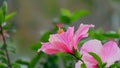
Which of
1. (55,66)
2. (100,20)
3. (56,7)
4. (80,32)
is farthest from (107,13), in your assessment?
(80,32)

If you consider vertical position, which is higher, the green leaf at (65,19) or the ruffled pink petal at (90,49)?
the green leaf at (65,19)

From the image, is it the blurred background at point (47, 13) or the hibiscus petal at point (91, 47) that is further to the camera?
the blurred background at point (47, 13)

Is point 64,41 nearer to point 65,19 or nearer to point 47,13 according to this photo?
point 65,19

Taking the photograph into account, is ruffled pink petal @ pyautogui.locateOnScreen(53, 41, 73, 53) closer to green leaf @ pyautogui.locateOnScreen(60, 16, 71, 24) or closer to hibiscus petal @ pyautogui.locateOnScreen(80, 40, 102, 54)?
hibiscus petal @ pyautogui.locateOnScreen(80, 40, 102, 54)

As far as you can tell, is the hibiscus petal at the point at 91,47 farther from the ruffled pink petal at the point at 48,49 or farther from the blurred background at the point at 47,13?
the blurred background at the point at 47,13

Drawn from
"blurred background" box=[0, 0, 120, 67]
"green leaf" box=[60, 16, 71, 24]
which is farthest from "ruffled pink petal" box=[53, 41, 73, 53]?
"blurred background" box=[0, 0, 120, 67]

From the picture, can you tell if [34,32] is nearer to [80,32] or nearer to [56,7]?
[56,7]

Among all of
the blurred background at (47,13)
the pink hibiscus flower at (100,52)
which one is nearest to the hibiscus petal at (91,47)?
the pink hibiscus flower at (100,52)
